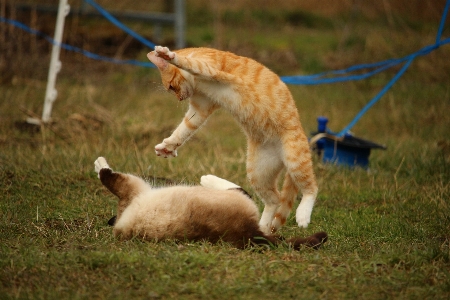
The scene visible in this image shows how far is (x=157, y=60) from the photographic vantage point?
386cm

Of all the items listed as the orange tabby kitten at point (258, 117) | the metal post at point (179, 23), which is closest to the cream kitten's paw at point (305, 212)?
the orange tabby kitten at point (258, 117)

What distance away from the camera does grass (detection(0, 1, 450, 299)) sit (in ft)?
10.3

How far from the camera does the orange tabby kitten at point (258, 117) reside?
402cm

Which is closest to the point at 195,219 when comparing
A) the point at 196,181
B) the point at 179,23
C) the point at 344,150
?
the point at 196,181

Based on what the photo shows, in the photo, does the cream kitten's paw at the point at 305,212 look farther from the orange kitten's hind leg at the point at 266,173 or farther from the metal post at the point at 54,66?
the metal post at the point at 54,66

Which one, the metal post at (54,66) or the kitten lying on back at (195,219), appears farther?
the metal post at (54,66)

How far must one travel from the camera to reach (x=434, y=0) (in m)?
9.16

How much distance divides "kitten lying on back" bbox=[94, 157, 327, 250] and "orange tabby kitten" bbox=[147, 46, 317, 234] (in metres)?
0.44

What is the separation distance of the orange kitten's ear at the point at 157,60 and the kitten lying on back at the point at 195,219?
0.82 m

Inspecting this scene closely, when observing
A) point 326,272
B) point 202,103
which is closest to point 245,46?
point 202,103

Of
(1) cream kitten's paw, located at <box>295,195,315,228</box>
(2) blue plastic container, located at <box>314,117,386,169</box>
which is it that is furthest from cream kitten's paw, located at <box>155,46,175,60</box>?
(2) blue plastic container, located at <box>314,117,386,169</box>

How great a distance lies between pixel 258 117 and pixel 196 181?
126cm

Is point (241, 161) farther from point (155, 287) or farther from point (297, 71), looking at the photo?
point (297, 71)

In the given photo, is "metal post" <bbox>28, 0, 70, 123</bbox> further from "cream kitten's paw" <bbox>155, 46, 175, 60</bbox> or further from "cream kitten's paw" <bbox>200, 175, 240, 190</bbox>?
"cream kitten's paw" <bbox>155, 46, 175, 60</bbox>
